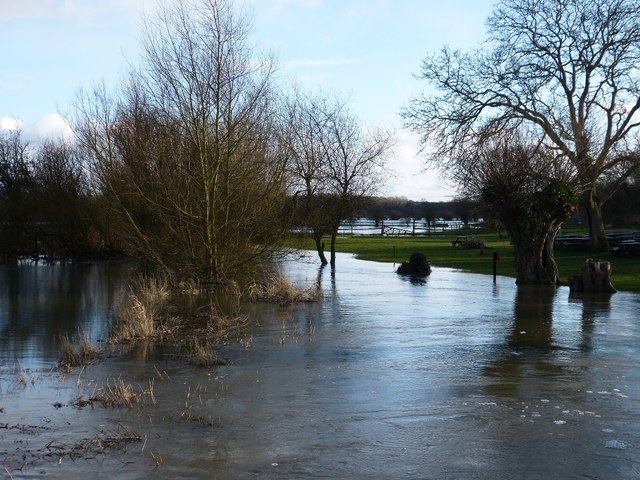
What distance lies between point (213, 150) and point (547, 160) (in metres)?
11.9

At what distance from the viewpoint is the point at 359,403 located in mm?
9078

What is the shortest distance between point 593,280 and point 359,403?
606 inches

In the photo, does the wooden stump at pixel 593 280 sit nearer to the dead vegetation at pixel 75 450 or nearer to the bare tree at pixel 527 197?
the bare tree at pixel 527 197

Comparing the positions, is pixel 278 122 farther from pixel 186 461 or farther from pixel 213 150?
pixel 186 461

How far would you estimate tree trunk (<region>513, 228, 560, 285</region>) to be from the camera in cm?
2525

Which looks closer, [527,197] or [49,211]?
[527,197]

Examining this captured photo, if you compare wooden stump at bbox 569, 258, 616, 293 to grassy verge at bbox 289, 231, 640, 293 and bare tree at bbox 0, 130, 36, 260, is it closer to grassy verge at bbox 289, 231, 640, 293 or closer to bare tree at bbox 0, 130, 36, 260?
grassy verge at bbox 289, 231, 640, 293

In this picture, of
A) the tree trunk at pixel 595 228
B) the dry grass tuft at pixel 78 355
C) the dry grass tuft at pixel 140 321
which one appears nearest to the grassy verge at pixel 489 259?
the tree trunk at pixel 595 228

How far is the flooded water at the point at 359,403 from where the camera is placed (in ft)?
22.4

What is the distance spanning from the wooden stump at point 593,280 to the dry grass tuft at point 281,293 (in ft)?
25.7

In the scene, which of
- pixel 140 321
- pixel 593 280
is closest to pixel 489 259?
pixel 593 280

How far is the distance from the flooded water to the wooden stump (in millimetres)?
4585

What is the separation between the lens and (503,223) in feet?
83.1

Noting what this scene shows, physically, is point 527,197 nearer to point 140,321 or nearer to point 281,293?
point 281,293
